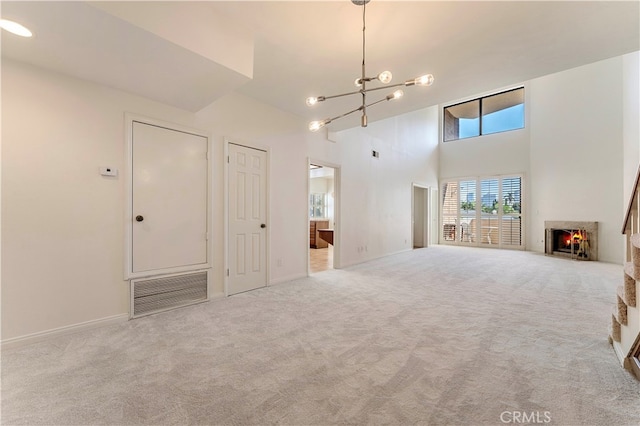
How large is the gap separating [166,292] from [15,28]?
2.56 meters

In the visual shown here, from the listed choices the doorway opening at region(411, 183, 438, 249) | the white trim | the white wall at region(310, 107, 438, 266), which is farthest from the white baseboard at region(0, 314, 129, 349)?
the doorway opening at region(411, 183, 438, 249)

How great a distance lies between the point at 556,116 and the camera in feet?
23.9

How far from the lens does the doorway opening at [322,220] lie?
5837mm

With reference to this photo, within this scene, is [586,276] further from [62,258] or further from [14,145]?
[14,145]

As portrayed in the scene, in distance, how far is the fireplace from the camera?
634cm

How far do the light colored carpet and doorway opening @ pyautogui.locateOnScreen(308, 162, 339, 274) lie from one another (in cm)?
262

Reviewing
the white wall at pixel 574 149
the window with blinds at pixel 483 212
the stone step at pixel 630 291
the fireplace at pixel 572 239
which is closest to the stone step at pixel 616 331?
the stone step at pixel 630 291

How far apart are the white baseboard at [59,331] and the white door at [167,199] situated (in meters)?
0.49

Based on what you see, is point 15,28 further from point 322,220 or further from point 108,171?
point 322,220

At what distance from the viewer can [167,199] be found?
10.3ft

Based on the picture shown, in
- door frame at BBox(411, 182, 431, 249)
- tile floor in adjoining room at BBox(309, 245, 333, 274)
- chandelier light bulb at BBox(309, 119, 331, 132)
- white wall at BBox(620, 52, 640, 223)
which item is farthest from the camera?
door frame at BBox(411, 182, 431, 249)

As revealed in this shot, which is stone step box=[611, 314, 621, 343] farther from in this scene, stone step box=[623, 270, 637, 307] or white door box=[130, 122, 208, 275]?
white door box=[130, 122, 208, 275]

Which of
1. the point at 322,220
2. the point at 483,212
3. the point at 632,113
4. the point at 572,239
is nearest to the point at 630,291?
the point at 632,113

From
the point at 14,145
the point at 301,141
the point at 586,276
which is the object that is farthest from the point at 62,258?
the point at 586,276
